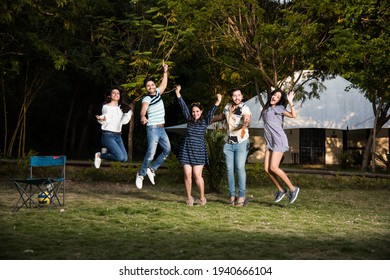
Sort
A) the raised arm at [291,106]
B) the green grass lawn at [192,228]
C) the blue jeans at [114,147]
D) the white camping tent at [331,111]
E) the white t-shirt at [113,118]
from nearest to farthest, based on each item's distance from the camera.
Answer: the green grass lawn at [192,228] → the raised arm at [291,106] → the blue jeans at [114,147] → the white t-shirt at [113,118] → the white camping tent at [331,111]

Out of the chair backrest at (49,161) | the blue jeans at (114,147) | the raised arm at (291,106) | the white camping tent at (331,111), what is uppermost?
the white camping tent at (331,111)

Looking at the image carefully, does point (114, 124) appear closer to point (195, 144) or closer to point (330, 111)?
point (195, 144)

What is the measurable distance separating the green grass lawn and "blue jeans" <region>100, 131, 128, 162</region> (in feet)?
2.94

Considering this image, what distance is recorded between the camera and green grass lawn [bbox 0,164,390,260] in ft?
21.3

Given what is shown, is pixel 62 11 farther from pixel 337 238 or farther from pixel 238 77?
pixel 337 238

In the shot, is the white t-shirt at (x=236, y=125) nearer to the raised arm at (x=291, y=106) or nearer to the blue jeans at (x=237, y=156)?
the blue jeans at (x=237, y=156)

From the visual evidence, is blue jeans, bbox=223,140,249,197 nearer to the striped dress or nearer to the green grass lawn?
the striped dress

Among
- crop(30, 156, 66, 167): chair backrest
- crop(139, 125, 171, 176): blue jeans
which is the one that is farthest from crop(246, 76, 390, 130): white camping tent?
crop(30, 156, 66, 167): chair backrest

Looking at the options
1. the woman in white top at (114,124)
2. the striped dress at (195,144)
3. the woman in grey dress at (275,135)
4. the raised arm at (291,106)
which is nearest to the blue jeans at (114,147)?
the woman in white top at (114,124)

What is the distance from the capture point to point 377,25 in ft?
70.7

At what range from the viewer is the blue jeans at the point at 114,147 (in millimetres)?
9930

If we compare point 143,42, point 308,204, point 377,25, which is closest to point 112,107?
point 308,204

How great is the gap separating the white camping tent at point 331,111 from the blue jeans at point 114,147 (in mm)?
17321

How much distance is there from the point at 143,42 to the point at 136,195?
44.3 feet
